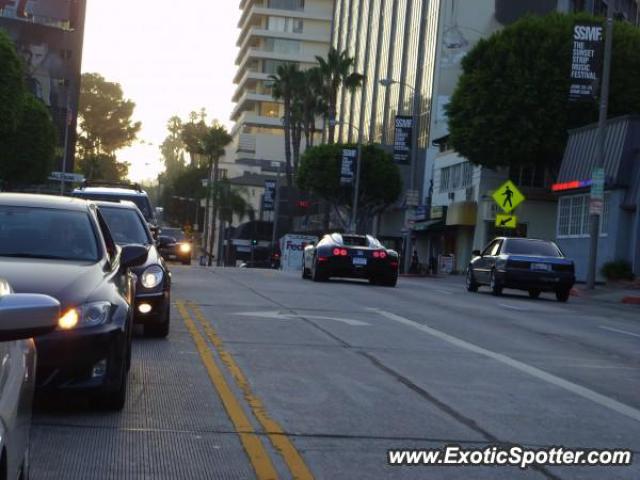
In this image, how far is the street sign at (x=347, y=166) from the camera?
2997 inches

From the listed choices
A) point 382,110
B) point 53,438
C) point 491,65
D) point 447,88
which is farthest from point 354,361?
point 382,110

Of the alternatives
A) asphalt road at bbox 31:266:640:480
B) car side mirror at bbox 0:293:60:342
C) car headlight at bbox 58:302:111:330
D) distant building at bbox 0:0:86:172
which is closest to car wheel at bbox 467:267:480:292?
asphalt road at bbox 31:266:640:480

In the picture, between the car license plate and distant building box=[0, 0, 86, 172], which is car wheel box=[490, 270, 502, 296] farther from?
distant building box=[0, 0, 86, 172]

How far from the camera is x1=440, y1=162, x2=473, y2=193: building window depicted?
64188 mm

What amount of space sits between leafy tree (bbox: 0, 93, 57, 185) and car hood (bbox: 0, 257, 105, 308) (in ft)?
223

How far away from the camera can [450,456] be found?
7.32m

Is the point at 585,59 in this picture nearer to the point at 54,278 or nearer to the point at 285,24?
the point at 54,278

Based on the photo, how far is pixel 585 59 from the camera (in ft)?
123

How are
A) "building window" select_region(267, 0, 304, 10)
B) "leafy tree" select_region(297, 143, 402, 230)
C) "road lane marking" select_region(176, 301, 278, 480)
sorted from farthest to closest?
"building window" select_region(267, 0, 304, 10), "leafy tree" select_region(297, 143, 402, 230), "road lane marking" select_region(176, 301, 278, 480)

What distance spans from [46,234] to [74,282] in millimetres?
1364

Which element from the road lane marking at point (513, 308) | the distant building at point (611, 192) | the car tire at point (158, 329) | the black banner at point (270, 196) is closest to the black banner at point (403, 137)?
the distant building at point (611, 192)

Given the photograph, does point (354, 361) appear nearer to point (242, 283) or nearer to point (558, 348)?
point (558, 348)

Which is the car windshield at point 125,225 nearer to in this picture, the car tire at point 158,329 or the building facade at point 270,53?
the car tire at point 158,329

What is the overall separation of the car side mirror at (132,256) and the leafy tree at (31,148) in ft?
219
